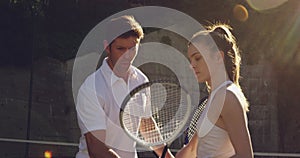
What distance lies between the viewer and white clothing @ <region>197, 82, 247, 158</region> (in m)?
2.51

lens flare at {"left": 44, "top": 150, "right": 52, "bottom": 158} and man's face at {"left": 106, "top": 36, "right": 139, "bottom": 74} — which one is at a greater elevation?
man's face at {"left": 106, "top": 36, "right": 139, "bottom": 74}

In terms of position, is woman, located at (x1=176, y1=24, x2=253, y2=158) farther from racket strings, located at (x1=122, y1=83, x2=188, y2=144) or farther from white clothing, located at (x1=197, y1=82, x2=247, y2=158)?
racket strings, located at (x1=122, y1=83, x2=188, y2=144)

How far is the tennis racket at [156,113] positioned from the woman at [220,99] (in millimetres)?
570

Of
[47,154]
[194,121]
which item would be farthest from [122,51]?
[47,154]

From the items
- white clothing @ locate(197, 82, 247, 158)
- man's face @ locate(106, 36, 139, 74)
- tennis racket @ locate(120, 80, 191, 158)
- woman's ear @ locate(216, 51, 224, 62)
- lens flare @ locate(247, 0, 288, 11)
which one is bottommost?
lens flare @ locate(247, 0, 288, 11)

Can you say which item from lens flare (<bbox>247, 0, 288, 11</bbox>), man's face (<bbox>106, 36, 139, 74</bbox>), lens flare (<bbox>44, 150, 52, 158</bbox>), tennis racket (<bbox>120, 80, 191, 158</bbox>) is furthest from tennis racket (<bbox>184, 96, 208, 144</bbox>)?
lens flare (<bbox>247, 0, 288, 11</bbox>)

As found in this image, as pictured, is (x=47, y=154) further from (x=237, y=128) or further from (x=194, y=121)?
(x=237, y=128)

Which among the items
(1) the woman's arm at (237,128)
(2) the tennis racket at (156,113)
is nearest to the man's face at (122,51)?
(2) the tennis racket at (156,113)

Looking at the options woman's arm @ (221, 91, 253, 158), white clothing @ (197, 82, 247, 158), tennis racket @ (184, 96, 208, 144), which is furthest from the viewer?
tennis racket @ (184, 96, 208, 144)

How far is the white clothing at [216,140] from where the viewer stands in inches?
98.8

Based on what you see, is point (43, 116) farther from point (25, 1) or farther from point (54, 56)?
point (25, 1)

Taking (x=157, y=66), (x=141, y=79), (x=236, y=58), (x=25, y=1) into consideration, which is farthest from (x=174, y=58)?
(x=236, y=58)

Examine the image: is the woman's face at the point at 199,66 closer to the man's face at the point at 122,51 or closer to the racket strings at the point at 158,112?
the man's face at the point at 122,51

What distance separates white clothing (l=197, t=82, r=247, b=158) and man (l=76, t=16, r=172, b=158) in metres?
0.54
